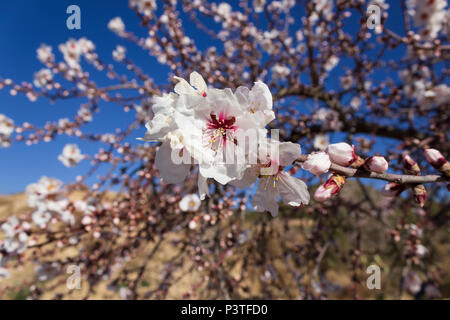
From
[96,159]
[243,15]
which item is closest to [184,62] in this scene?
[96,159]

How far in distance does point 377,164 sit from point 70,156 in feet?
10.9

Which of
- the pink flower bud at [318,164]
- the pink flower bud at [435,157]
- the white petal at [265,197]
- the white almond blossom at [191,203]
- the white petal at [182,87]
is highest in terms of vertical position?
the white petal at [182,87]

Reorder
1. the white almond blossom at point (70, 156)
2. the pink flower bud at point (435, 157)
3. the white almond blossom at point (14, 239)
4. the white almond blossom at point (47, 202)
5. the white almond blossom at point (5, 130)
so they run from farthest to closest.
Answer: the white almond blossom at point (70, 156)
the white almond blossom at point (5, 130)
the white almond blossom at point (47, 202)
the white almond blossom at point (14, 239)
the pink flower bud at point (435, 157)

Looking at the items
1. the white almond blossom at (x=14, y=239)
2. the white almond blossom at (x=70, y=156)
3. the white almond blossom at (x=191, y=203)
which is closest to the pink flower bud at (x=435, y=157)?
the white almond blossom at (x=191, y=203)

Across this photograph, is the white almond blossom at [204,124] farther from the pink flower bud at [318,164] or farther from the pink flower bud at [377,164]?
the pink flower bud at [377,164]

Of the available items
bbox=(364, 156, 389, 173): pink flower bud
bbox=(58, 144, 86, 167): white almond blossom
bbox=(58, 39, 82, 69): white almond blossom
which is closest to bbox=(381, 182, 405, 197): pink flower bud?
bbox=(364, 156, 389, 173): pink flower bud

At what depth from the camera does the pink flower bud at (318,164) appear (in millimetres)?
583

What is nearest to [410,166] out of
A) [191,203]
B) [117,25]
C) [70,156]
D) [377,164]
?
[377,164]

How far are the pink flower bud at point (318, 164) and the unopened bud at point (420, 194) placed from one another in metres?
0.30

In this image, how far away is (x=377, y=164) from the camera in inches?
24.1

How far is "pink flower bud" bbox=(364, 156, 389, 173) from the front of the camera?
606mm

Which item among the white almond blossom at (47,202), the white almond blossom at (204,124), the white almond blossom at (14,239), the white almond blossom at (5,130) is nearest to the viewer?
the white almond blossom at (204,124)
